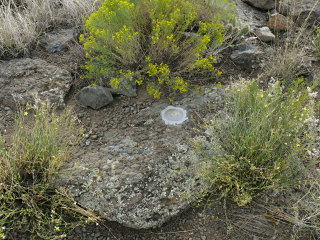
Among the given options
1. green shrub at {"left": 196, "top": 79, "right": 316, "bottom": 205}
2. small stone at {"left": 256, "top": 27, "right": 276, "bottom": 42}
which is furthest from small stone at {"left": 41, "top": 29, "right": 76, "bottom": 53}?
small stone at {"left": 256, "top": 27, "right": 276, "bottom": 42}

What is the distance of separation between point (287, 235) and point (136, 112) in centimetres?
183

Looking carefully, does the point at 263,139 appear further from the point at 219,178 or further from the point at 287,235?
the point at 287,235

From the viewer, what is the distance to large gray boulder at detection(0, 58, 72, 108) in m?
3.37

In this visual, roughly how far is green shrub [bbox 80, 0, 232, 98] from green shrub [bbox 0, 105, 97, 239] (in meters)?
1.01

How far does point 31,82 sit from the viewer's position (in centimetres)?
347

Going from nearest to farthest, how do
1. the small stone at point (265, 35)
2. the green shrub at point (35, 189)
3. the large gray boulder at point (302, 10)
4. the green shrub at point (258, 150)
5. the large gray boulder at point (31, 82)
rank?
1. the green shrub at point (35, 189)
2. the green shrub at point (258, 150)
3. the large gray boulder at point (31, 82)
4. the small stone at point (265, 35)
5. the large gray boulder at point (302, 10)

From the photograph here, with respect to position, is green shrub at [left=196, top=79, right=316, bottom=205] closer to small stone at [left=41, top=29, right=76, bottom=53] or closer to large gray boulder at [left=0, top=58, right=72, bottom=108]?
large gray boulder at [left=0, top=58, right=72, bottom=108]

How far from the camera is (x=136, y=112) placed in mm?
3328

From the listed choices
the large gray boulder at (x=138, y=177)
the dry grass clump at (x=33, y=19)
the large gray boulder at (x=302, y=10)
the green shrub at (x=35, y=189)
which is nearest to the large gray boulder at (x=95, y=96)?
the large gray boulder at (x=138, y=177)

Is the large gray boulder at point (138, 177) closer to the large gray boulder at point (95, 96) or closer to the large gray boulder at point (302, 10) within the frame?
the large gray boulder at point (95, 96)

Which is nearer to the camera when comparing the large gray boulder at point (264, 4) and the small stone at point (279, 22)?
the small stone at point (279, 22)

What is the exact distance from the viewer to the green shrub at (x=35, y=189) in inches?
91.9

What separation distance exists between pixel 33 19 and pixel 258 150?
3526 mm

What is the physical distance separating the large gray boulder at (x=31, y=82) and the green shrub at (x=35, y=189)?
2.70ft
